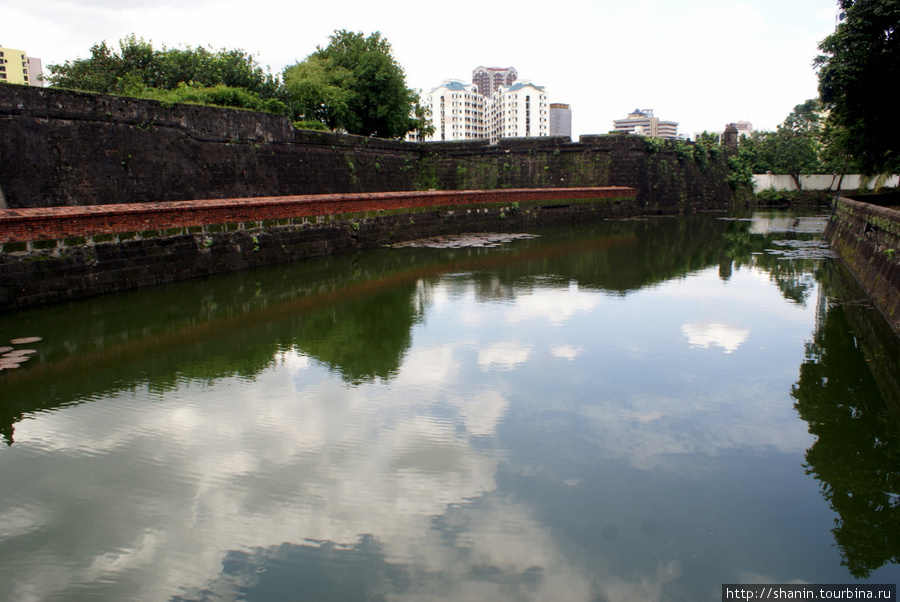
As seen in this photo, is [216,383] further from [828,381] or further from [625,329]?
[828,381]

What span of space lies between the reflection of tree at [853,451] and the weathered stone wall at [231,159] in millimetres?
9147

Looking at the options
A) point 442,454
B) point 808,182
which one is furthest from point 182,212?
point 808,182

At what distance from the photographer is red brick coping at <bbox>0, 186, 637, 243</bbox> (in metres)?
6.61

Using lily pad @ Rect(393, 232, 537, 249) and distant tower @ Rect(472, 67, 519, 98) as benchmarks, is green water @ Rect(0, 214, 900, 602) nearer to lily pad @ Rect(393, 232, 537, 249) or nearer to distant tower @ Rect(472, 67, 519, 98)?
lily pad @ Rect(393, 232, 537, 249)

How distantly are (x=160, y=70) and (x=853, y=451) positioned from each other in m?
25.6

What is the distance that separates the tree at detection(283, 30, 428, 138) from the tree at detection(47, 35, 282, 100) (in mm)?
1225

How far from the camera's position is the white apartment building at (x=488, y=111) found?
99.6 m

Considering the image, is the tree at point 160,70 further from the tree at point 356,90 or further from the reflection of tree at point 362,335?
the reflection of tree at point 362,335

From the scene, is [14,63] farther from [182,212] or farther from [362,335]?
[362,335]

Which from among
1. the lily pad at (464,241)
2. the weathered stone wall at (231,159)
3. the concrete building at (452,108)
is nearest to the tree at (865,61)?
the lily pad at (464,241)

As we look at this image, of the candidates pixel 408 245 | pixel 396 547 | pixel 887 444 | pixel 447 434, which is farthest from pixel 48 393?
pixel 408 245

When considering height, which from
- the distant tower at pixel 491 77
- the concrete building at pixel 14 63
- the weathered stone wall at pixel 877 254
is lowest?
the weathered stone wall at pixel 877 254

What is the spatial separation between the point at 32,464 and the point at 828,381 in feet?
16.1

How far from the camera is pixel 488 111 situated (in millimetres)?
112875
